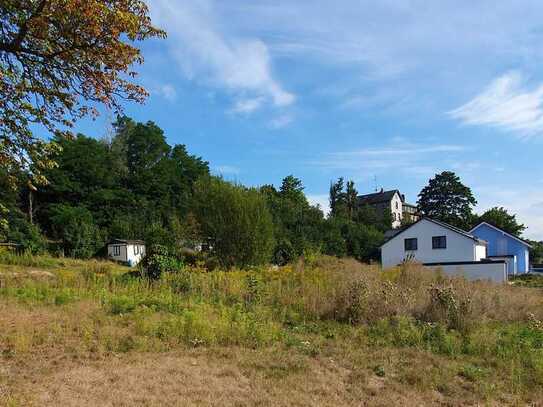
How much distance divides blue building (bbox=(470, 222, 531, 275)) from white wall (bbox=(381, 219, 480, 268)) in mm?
9222

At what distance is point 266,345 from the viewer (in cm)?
632

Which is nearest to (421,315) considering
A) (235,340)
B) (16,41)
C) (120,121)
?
(235,340)

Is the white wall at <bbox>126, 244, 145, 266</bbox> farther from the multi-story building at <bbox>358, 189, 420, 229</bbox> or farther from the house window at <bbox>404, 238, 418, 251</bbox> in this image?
the multi-story building at <bbox>358, 189, 420, 229</bbox>

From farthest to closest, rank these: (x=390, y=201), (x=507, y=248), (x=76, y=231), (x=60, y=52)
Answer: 1. (x=390, y=201)
2. (x=507, y=248)
3. (x=76, y=231)
4. (x=60, y=52)

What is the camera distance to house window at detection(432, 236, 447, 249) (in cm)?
3303

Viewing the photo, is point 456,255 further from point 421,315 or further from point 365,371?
point 365,371

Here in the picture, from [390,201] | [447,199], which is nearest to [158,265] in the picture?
[447,199]

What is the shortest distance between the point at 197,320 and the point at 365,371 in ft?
8.74

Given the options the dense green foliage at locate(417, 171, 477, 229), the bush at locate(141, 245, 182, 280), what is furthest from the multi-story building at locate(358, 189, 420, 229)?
the bush at locate(141, 245, 182, 280)

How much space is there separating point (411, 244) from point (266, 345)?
30585 mm

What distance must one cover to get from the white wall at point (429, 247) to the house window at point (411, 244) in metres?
0.24

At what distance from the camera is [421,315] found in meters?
8.01

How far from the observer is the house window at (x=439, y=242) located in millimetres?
33034

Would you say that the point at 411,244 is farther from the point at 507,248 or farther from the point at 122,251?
the point at 122,251
